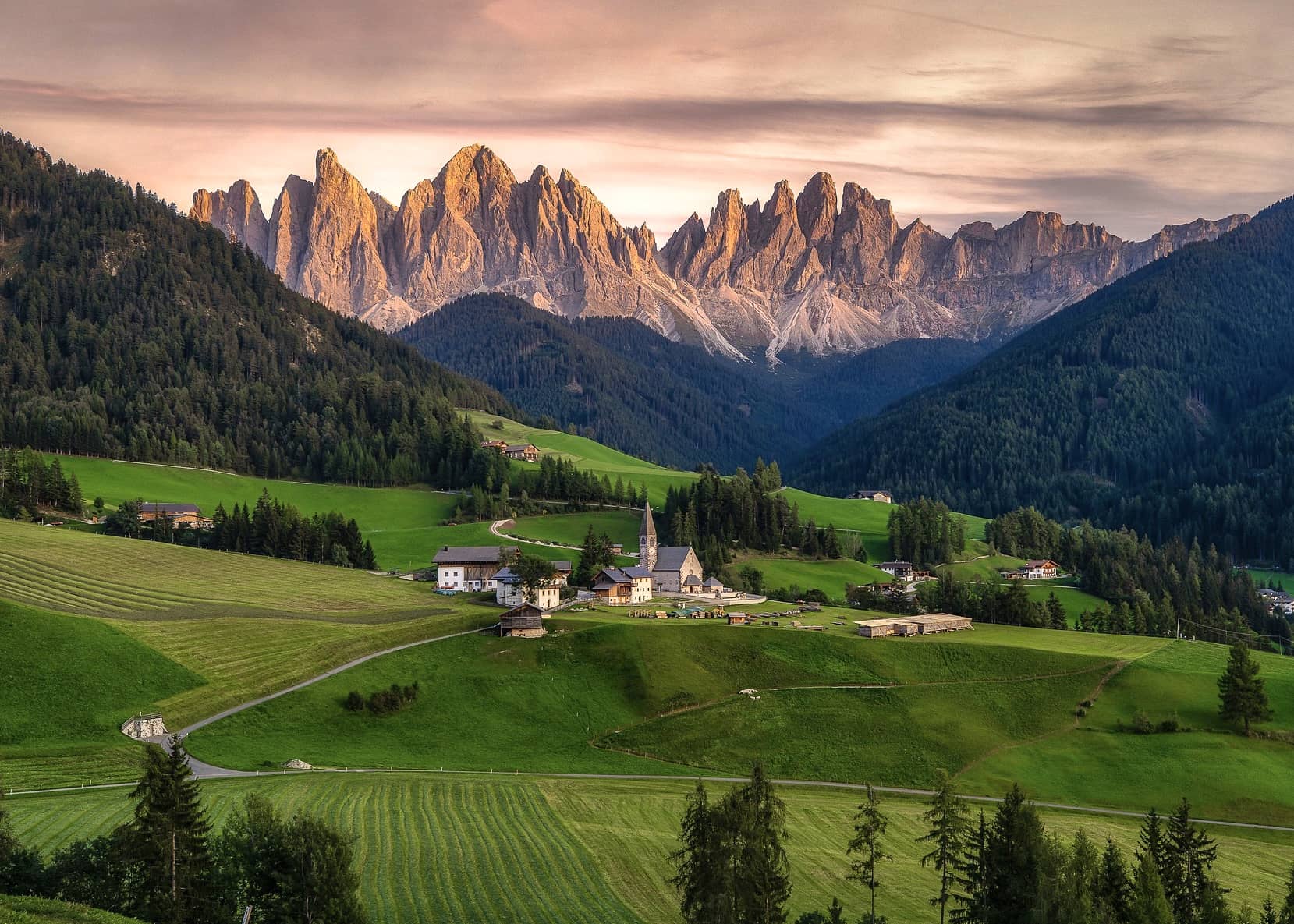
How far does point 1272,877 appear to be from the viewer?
2670 inches

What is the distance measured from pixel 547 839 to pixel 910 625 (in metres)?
62.2

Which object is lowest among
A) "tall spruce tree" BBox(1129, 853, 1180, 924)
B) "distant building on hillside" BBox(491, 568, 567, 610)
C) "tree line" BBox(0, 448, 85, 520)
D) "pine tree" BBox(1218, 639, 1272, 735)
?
"tall spruce tree" BBox(1129, 853, 1180, 924)

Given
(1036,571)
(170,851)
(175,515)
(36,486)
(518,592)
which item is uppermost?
(36,486)

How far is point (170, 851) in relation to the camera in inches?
1815

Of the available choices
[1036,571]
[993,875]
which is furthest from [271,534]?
[1036,571]

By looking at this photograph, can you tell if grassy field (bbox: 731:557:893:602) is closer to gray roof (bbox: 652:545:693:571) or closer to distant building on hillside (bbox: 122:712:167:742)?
gray roof (bbox: 652:545:693:571)

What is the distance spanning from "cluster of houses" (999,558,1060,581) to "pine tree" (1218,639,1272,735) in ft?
291

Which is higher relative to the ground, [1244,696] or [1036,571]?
[1036,571]

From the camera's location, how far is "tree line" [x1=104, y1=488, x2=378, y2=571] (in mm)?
152250

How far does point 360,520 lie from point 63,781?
123 metres

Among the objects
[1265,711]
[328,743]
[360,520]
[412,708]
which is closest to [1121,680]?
[1265,711]

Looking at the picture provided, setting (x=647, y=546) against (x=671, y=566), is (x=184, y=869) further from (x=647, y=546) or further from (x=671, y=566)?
(x=647, y=546)

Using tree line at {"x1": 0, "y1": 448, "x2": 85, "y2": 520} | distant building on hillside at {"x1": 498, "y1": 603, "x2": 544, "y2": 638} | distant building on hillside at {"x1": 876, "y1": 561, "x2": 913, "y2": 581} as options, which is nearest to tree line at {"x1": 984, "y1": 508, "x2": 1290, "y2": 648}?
distant building on hillside at {"x1": 876, "y1": 561, "x2": 913, "y2": 581}

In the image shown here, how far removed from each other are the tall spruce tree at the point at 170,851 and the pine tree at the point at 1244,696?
3281 inches
